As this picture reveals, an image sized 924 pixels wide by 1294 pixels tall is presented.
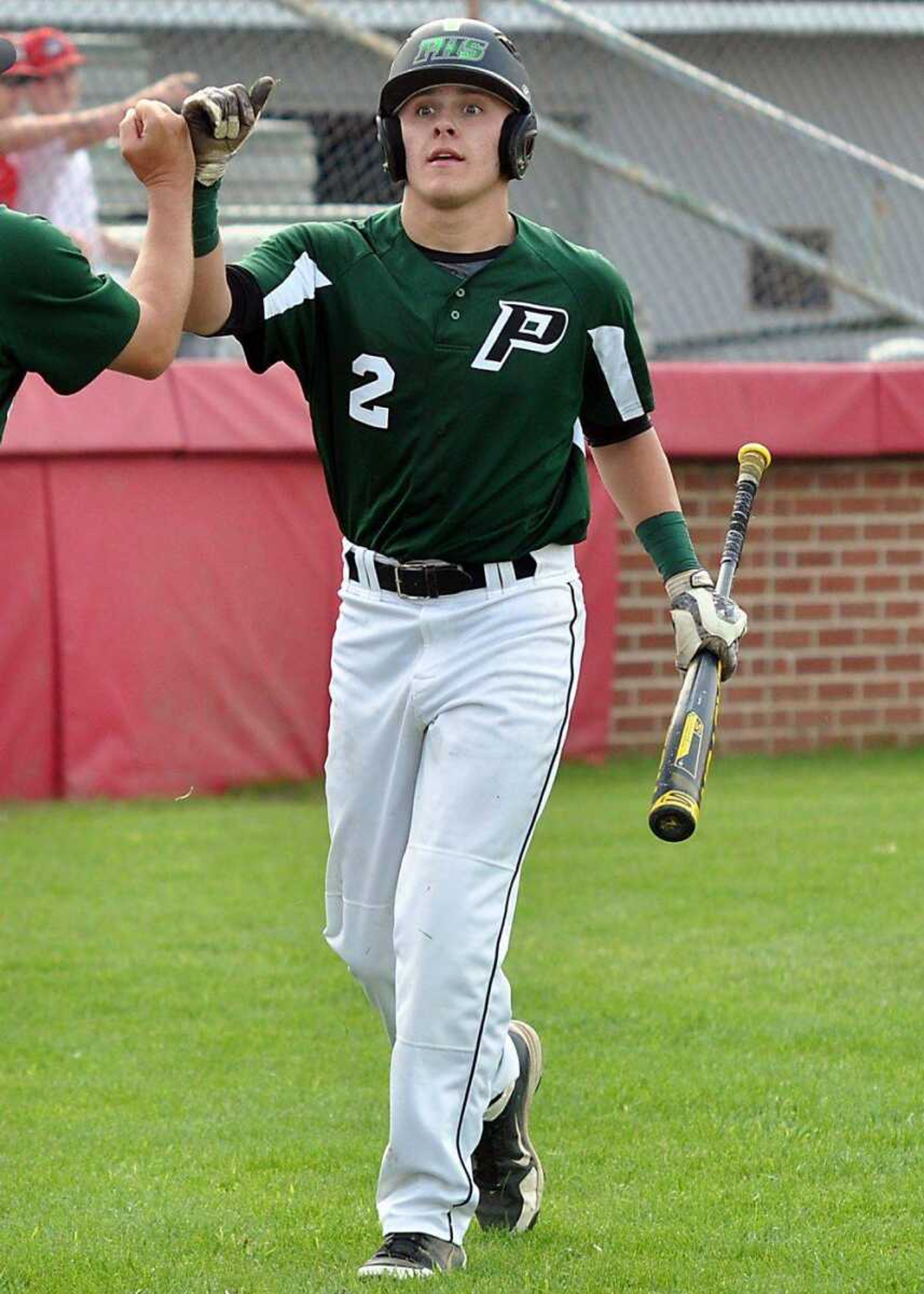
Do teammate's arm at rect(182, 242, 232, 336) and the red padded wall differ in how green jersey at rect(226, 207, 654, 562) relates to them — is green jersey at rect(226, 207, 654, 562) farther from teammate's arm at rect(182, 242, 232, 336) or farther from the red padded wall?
the red padded wall

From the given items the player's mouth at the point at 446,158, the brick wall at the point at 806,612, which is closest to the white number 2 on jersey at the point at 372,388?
the player's mouth at the point at 446,158

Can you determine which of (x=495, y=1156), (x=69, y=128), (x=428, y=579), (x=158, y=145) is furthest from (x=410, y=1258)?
(x=69, y=128)

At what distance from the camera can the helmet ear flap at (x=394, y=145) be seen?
4.23m

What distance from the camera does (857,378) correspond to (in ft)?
35.5

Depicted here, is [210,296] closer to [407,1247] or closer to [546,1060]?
[407,1247]

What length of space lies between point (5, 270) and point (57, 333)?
0.14 m

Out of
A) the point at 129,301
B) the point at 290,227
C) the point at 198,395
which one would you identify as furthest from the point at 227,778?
the point at 129,301

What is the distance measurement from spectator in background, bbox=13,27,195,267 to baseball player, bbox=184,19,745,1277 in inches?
243

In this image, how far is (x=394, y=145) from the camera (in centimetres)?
423

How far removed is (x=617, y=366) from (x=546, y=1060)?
83.5 inches

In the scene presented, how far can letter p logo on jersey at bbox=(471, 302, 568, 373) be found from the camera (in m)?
4.09

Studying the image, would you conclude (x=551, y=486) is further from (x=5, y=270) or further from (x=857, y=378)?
(x=857, y=378)

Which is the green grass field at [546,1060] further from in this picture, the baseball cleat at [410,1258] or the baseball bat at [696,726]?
the baseball bat at [696,726]

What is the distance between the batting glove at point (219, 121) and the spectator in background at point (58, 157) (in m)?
6.45
